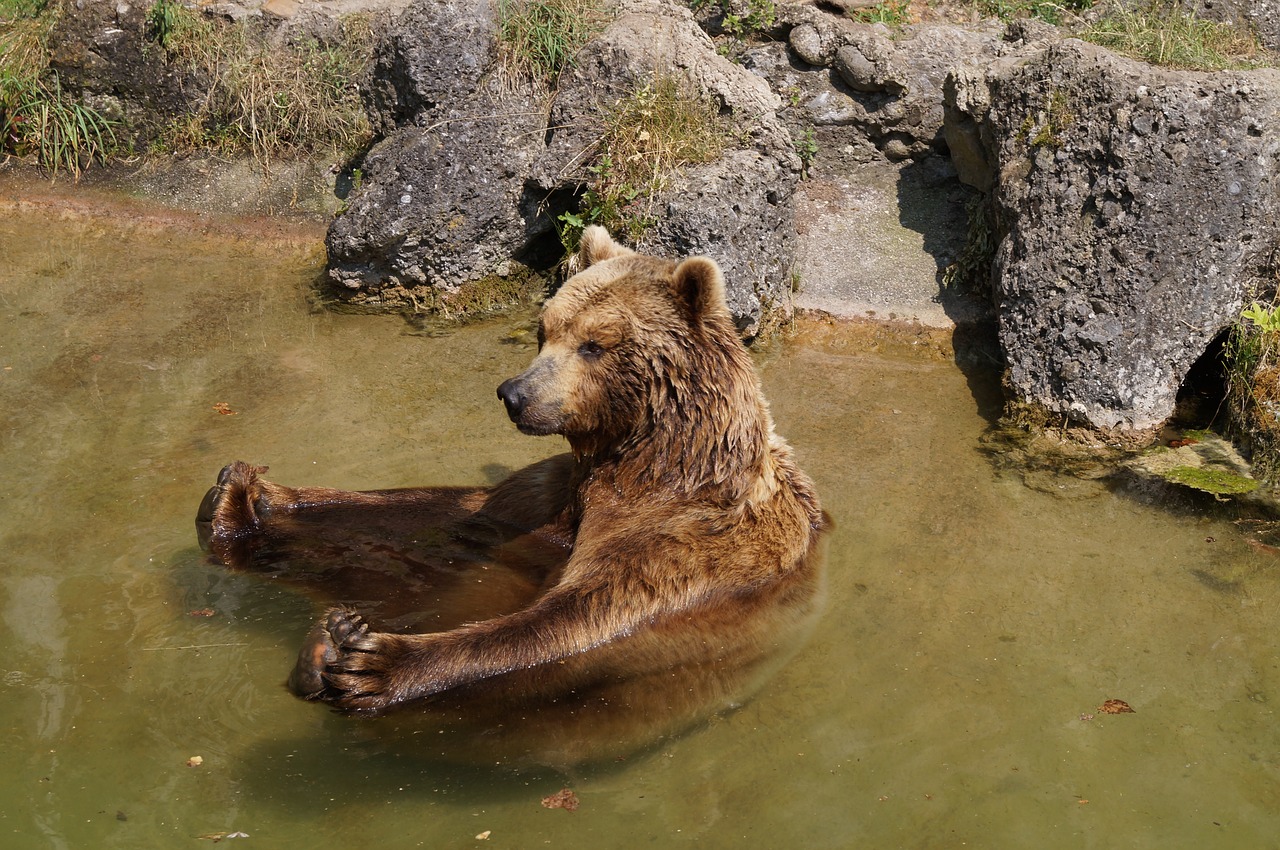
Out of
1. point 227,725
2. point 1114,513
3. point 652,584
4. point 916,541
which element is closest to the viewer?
point 227,725

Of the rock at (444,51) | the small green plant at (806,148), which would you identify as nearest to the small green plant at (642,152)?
the small green plant at (806,148)

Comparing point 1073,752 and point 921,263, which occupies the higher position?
point 921,263

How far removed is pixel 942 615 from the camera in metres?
4.98

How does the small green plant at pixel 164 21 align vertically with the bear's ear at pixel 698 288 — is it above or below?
above

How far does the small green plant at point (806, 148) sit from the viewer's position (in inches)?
357

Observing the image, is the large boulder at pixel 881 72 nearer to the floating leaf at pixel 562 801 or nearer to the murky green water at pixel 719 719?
the murky green water at pixel 719 719

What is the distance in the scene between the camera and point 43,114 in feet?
32.5

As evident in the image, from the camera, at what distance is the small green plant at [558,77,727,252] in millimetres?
7801

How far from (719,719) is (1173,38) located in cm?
563

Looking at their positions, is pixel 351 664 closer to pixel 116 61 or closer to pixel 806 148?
pixel 806 148

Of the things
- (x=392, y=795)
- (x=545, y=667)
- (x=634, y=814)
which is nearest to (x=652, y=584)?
(x=545, y=667)

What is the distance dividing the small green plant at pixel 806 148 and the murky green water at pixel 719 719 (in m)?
2.20

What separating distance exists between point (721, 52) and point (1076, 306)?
381cm

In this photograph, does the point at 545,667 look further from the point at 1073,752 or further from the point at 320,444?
the point at 320,444
